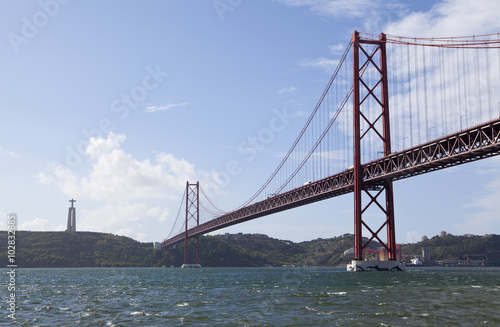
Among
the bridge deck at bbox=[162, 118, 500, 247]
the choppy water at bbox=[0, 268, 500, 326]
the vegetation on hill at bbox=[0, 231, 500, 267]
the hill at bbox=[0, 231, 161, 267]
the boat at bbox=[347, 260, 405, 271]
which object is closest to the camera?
the choppy water at bbox=[0, 268, 500, 326]

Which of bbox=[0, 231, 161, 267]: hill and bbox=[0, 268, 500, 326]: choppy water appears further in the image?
bbox=[0, 231, 161, 267]: hill

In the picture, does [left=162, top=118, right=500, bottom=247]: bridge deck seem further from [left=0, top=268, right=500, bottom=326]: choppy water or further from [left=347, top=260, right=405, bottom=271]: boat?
[left=0, top=268, right=500, bottom=326]: choppy water

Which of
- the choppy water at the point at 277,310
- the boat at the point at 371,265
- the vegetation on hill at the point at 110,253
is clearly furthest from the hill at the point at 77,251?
the choppy water at the point at 277,310

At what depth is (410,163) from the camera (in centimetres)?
5647

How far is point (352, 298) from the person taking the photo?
90.9 ft

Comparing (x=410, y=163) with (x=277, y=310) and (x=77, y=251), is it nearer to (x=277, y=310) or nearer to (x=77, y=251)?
(x=277, y=310)

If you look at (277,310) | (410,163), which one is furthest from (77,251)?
(277,310)

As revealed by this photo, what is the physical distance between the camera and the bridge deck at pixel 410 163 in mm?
46344

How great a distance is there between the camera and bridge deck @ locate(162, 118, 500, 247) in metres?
46.3

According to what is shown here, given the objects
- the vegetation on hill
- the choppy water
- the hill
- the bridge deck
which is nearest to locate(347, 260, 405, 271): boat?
the bridge deck

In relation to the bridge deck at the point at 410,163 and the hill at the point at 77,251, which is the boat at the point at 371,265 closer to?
the bridge deck at the point at 410,163

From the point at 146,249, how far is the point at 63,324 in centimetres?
17260

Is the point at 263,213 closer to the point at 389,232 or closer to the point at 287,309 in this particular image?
the point at 389,232

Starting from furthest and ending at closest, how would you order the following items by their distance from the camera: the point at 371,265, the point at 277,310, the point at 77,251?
the point at 77,251
the point at 371,265
the point at 277,310
